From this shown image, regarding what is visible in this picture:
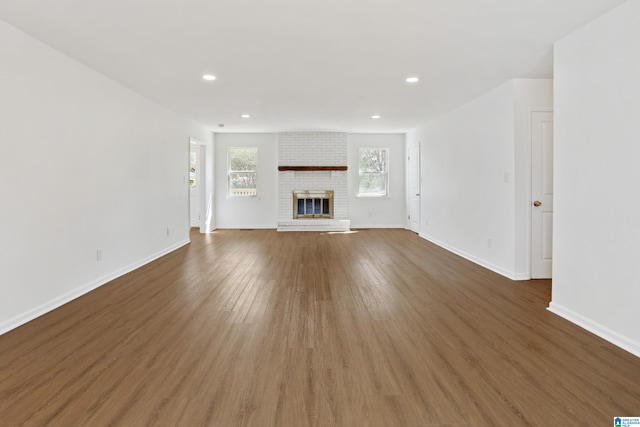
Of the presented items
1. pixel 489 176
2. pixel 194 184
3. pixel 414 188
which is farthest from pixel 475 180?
pixel 194 184

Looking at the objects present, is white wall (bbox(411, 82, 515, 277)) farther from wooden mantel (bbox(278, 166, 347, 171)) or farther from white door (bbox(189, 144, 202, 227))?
white door (bbox(189, 144, 202, 227))

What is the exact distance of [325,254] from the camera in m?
5.55

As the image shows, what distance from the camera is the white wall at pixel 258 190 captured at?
8492mm

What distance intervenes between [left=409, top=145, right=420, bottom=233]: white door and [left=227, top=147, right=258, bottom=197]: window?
152 inches

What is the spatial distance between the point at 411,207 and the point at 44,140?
23.1ft

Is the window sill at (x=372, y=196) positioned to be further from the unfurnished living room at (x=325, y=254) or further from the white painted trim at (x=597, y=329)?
the white painted trim at (x=597, y=329)

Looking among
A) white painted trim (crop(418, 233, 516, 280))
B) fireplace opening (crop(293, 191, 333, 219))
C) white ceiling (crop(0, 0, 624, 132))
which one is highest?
white ceiling (crop(0, 0, 624, 132))

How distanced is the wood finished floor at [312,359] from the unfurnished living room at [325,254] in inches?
0.6

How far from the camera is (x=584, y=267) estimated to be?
2709 millimetres

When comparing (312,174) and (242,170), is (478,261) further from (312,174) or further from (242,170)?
(242,170)

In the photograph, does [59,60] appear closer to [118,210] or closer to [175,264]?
[118,210]

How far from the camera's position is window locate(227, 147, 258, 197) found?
336 inches

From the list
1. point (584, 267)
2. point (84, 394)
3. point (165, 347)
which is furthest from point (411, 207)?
point (84, 394)

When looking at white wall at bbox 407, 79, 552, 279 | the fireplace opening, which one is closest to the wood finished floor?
white wall at bbox 407, 79, 552, 279
